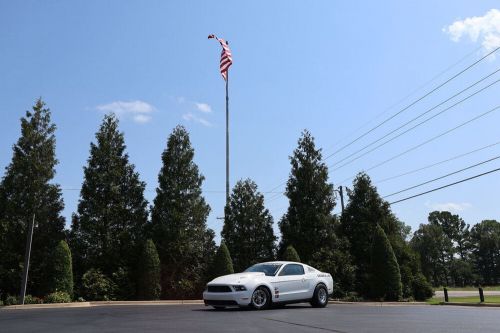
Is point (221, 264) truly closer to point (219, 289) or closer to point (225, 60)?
point (219, 289)

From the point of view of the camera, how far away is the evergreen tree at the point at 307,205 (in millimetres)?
26297

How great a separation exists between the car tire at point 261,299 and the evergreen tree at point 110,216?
11.5 m

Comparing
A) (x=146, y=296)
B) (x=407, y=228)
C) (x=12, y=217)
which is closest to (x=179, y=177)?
(x=146, y=296)

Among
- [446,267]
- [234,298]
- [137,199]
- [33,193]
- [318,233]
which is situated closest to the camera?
[234,298]

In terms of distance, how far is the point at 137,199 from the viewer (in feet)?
80.7

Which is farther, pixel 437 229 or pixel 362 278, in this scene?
pixel 437 229

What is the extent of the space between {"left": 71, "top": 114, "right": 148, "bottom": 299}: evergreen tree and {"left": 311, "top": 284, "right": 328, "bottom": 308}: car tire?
1138 cm

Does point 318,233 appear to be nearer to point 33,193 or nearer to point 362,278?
point 362,278

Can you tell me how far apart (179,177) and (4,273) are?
31.2 feet

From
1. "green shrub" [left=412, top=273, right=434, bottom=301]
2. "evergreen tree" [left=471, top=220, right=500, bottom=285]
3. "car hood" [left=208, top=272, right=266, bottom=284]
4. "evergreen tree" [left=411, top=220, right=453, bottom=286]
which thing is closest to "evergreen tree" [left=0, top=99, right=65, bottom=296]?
"car hood" [left=208, top=272, right=266, bottom=284]

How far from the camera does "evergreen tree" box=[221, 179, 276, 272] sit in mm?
26531

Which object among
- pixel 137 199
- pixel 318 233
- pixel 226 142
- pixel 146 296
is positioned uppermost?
pixel 226 142

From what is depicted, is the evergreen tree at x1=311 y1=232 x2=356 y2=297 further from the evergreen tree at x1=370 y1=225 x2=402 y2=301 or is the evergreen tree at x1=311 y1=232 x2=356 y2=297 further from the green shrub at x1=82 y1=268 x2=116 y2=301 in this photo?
the green shrub at x1=82 y1=268 x2=116 y2=301

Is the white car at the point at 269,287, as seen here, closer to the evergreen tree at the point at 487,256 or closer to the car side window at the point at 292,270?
the car side window at the point at 292,270
